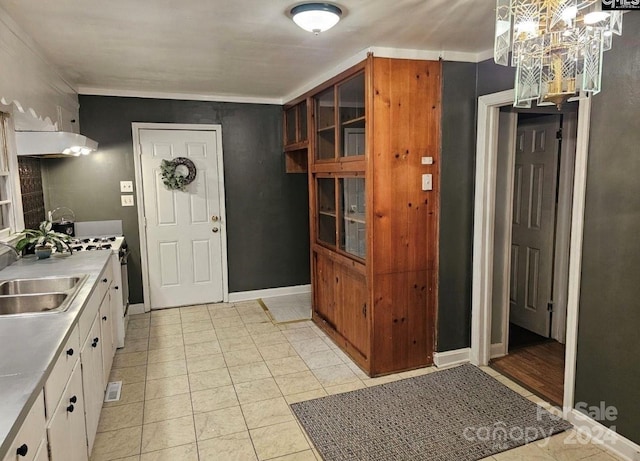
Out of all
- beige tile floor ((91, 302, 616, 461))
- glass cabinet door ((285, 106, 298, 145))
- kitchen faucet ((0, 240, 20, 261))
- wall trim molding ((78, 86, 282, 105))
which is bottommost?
beige tile floor ((91, 302, 616, 461))

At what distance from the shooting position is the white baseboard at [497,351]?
11.6 ft

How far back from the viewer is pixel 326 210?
398 cm

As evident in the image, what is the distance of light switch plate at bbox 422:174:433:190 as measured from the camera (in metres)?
3.14

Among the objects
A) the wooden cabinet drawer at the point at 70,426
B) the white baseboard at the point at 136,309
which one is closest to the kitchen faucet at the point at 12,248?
the wooden cabinet drawer at the point at 70,426

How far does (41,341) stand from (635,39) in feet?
9.69

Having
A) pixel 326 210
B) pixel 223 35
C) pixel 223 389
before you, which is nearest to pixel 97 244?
pixel 223 389

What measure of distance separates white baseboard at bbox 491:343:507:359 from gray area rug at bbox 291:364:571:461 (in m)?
0.43

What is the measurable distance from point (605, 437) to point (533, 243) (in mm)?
1990

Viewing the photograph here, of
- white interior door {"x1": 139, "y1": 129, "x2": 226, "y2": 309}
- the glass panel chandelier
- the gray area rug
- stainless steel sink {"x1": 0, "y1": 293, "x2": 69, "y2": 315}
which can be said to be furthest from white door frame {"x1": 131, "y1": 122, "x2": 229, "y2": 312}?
the glass panel chandelier

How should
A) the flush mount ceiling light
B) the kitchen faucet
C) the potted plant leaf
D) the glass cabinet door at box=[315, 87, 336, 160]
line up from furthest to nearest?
the glass cabinet door at box=[315, 87, 336, 160], the potted plant leaf, the kitchen faucet, the flush mount ceiling light

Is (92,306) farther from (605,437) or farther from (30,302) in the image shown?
(605,437)

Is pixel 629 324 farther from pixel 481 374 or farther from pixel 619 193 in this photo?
pixel 481 374

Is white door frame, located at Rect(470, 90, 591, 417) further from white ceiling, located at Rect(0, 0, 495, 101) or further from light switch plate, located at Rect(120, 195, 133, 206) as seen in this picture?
light switch plate, located at Rect(120, 195, 133, 206)

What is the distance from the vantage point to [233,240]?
16.8 feet
